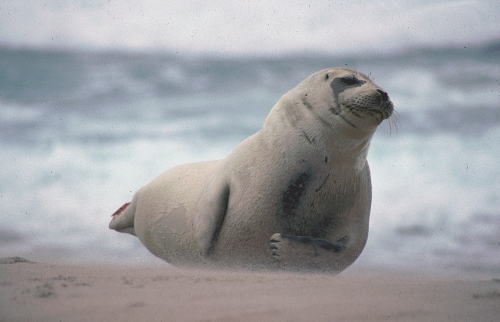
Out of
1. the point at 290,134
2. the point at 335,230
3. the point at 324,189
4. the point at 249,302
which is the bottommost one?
the point at 249,302

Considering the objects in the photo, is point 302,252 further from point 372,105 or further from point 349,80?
point 349,80

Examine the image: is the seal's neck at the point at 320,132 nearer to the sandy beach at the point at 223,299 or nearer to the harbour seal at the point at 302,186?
the harbour seal at the point at 302,186

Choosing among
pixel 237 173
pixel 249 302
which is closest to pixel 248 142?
pixel 237 173

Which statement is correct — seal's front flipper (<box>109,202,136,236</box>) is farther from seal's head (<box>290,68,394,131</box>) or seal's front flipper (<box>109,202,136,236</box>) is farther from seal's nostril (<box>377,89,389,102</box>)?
seal's nostril (<box>377,89,389,102</box>)

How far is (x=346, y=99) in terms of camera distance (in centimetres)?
338

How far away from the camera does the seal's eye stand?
3504 millimetres

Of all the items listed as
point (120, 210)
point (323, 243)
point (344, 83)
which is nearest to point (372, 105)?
point (344, 83)

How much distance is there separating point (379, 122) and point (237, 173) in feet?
3.57

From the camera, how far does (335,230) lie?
364 cm

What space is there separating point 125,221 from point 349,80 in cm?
319

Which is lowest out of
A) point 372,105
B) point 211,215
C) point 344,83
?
point 211,215

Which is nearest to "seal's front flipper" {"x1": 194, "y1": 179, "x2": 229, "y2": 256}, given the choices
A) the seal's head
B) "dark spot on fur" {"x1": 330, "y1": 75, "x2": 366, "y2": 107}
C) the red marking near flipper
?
the seal's head

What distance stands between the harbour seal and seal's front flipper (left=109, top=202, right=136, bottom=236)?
1748mm

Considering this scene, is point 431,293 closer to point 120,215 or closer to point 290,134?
point 290,134
